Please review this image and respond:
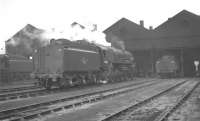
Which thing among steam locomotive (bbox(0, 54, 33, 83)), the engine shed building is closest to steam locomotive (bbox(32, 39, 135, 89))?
steam locomotive (bbox(0, 54, 33, 83))

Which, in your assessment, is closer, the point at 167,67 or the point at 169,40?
the point at 167,67

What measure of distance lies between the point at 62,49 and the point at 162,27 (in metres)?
37.8

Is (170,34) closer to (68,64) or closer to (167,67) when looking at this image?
(167,67)

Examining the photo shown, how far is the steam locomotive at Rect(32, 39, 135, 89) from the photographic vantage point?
20.6 m

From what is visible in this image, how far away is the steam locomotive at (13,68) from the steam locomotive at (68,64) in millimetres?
11340

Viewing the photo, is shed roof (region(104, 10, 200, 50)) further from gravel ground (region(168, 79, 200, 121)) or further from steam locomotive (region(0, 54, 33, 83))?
gravel ground (region(168, 79, 200, 121))

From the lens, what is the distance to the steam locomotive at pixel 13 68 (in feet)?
105

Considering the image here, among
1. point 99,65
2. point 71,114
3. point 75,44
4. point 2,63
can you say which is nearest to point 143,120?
point 71,114

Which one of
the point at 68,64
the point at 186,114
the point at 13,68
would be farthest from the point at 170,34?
the point at 186,114

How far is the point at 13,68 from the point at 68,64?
14739 millimetres

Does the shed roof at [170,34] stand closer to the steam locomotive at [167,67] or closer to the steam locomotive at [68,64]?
the steam locomotive at [167,67]

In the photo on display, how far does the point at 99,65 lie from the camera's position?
2561 cm

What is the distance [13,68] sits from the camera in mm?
33781

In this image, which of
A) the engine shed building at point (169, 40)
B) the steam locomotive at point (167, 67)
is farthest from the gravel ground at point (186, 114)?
the engine shed building at point (169, 40)
